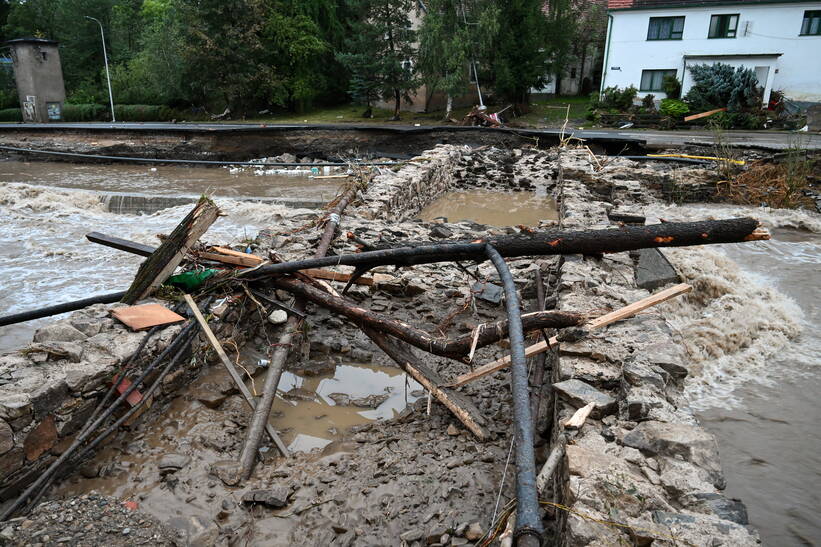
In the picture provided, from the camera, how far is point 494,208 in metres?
12.7

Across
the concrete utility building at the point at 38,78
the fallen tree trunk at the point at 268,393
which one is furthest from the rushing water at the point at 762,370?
the concrete utility building at the point at 38,78

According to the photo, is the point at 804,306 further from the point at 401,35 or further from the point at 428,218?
the point at 401,35

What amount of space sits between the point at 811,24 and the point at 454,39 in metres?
16.1

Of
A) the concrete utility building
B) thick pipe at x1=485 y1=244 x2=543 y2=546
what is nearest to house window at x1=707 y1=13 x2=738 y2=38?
thick pipe at x1=485 y1=244 x2=543 y2=546

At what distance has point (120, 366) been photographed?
4.20 meters

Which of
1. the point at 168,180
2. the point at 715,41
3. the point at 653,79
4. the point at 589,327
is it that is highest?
the point at 715,41

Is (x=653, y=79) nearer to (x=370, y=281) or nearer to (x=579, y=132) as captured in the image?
(x=579, y=132)

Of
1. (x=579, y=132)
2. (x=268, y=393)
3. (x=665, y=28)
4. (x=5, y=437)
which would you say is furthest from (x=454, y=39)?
(x=5, y=437)

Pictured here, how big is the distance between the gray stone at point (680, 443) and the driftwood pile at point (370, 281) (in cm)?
86

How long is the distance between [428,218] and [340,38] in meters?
24.6

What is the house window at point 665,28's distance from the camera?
26141 millimetres

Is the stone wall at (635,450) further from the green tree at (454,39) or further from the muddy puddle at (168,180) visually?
the green tree at (454,39)

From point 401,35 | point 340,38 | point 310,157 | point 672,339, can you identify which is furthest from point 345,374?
point 340,38

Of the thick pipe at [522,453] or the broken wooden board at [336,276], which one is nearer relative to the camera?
the thick pipe at [522,453]
